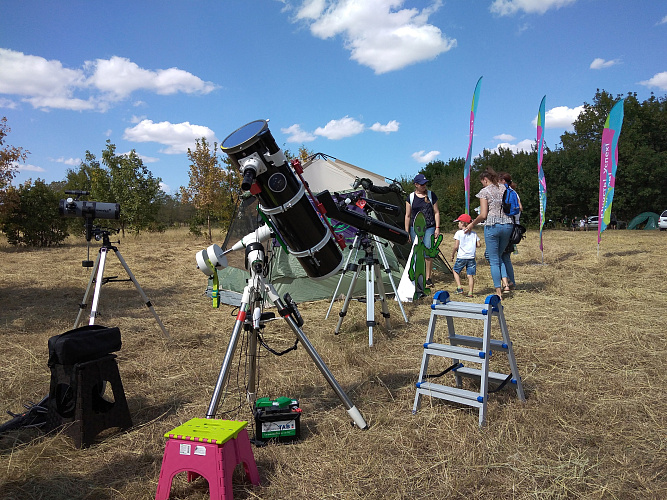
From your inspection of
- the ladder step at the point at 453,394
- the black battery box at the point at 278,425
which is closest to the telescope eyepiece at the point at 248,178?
the black battery box at the point at 278,425

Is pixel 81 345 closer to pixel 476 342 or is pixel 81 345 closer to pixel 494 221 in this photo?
pixel 476 342

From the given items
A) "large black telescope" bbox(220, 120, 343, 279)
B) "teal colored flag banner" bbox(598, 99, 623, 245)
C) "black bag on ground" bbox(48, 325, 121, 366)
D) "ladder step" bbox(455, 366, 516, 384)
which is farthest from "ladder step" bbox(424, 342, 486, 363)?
"teal colored flag banner" bbox(598, 99, 623, 245)

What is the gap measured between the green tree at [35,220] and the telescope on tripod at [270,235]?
61.4ft

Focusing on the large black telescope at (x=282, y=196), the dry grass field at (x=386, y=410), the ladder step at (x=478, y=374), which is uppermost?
the large black telescope at (x=282, y=196)

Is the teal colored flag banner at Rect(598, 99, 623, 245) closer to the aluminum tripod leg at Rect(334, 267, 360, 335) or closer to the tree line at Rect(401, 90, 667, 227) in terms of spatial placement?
the aluminum tripod leg at Rect(334, 267, 360, 335)

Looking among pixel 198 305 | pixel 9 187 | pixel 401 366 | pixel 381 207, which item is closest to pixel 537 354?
pixel 401 366

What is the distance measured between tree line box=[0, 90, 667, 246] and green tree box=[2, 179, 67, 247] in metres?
0.03

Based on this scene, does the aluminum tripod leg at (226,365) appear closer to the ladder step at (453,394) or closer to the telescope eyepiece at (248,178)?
the telescope eyepiece at (248,178)

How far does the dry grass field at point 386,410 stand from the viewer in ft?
7.91

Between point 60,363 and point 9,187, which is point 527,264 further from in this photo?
point 9,187

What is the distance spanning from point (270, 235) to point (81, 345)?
1.41m

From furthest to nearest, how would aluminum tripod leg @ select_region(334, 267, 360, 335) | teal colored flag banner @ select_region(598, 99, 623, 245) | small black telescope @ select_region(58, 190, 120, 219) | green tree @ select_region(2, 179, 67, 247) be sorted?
1. green tree @ select_region(2, 179, 67, 247)
2. teal colored flag banner @ select_region(598, 99, 623, 245)
3. aluminum tripod leg @ select_region(334, 267, 360, 335)
4. small black telescope @ select_region(58, 190, 120, 219)

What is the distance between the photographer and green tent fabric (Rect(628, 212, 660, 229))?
26.1 metres

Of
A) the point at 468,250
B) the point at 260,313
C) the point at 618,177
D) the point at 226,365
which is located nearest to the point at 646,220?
the point at 618,177
